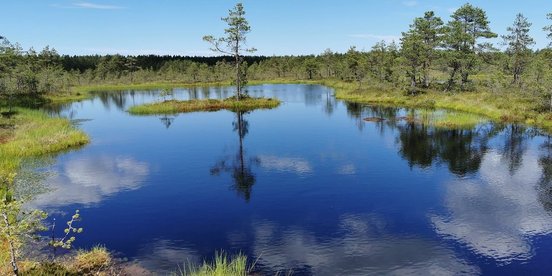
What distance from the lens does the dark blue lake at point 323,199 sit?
1902cm

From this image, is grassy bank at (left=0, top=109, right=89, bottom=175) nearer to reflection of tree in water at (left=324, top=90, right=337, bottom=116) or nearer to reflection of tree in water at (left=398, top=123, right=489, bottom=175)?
reflection of tree in water at (left=398, top=123, right=489, bottom=175)

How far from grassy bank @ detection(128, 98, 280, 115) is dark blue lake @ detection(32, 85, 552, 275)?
2598 cm

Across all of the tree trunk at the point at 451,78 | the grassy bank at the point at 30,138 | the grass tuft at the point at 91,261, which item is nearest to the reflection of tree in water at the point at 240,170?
the grass tuft at the point at 91,261

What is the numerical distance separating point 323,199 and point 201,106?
58249 millimetres

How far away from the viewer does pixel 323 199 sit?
26.9 meters

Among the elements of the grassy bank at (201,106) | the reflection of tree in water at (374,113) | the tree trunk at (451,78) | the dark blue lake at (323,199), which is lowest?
the dark blue lake at (323,199)

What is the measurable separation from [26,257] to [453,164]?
108 ft

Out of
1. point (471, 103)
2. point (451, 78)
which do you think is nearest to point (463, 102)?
point (471, 103)

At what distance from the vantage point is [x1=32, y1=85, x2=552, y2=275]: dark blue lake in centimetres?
1902

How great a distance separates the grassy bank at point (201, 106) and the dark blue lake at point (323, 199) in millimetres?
25978

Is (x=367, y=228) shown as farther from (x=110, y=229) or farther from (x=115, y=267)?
(x=110, y=229)

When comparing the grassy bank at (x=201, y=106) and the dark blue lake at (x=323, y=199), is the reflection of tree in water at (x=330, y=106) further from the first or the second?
the dark blue lake at (x=323, y=199)

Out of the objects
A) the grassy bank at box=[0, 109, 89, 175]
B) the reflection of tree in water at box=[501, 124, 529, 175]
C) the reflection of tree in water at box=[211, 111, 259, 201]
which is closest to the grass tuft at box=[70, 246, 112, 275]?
the reflection of tree in water at box=[211, 111, 259, 201]

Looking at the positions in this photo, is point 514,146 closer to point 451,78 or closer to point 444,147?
point 444,147
